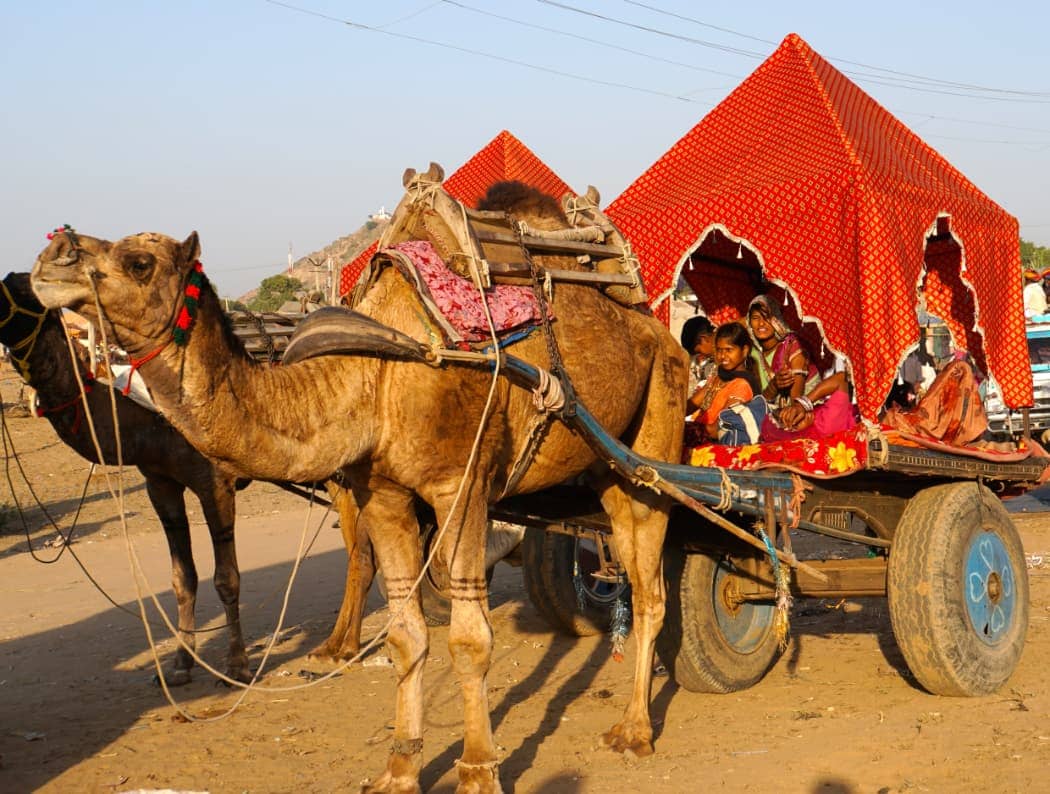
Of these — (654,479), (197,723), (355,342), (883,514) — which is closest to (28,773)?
(197,723)

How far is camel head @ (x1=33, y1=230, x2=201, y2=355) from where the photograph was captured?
145 inches

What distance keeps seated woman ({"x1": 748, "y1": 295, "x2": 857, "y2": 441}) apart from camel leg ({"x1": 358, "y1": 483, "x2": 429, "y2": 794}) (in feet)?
7.11

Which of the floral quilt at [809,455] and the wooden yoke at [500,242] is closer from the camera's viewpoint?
the wooden yoke at [500,242]

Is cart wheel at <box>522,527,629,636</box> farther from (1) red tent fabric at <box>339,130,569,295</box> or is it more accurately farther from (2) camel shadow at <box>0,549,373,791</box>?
(1) red tent fabric at <box>339,130,569,295</box>

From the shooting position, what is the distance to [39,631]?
902 cm

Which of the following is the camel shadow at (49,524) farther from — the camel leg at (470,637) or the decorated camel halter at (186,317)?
the decorated camel halter at (186,317)

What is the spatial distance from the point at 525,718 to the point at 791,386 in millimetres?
2371

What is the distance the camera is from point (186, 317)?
3891mm

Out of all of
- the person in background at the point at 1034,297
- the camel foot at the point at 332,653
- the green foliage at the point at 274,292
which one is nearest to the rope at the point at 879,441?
the camel foot at the point at 332,653

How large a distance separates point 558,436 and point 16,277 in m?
2.98

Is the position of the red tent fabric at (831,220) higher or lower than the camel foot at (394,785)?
higher

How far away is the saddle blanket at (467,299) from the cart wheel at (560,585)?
10.8 feet

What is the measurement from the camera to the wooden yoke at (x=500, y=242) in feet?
15.6

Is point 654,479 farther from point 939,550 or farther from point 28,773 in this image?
point 28,773
